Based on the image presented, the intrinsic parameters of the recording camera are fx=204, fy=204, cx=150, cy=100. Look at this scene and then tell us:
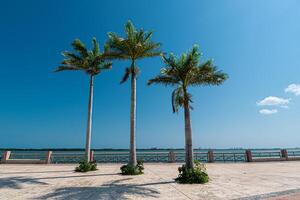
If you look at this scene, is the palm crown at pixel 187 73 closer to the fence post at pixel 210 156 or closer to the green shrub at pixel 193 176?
the green shrub at pixel 193 176

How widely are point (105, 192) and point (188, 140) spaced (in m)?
→ 5.43

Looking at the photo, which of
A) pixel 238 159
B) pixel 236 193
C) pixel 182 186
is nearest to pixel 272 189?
pixel 236 193

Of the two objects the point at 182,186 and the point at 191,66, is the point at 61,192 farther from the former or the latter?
the point at 191,66

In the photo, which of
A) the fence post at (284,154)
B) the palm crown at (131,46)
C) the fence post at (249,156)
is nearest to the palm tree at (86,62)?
the palm crown at (131,46)

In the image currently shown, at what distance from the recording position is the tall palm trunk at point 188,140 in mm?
11158

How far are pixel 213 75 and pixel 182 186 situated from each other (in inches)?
268

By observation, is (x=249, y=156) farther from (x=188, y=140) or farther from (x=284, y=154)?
(x=188, y=140)

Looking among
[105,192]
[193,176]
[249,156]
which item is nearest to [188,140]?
[193,176]

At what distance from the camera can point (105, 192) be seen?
836 cm

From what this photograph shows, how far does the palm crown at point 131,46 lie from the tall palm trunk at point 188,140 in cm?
492

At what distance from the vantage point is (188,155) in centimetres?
1137

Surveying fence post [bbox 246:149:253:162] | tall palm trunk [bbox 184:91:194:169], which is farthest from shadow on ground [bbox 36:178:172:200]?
fence post [bbox 246:149:253:162]

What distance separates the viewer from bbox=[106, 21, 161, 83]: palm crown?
1407cm

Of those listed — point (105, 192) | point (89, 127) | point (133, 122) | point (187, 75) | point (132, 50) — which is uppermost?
point (132, 50)
